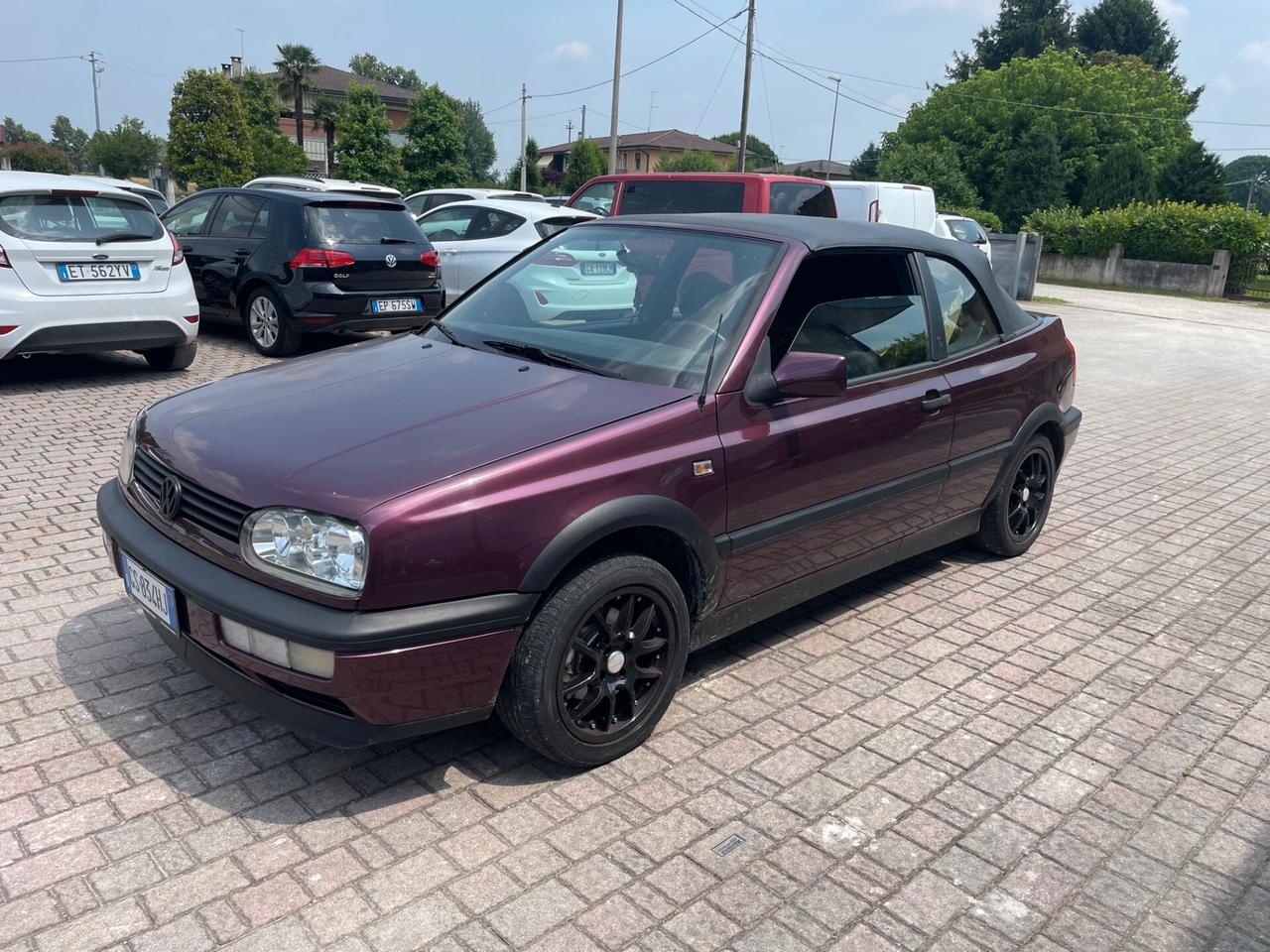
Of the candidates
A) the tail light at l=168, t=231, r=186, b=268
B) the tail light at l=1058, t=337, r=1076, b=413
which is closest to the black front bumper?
the tail light at l=1058, t=337, r=1076, b=413

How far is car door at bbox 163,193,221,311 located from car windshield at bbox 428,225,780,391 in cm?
713

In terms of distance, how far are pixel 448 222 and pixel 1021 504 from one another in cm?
868

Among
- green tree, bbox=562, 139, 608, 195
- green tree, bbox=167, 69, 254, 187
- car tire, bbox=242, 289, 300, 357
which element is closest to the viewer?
car tire, bbox=242, 289, 300, 357

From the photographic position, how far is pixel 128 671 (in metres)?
3.79

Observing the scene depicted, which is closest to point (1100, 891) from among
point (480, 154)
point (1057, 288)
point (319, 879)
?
point (319, 879)

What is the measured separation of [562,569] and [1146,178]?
46343 millimetres

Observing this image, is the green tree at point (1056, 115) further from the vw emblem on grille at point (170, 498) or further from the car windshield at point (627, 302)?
the vw emblem on grille at point (170, 498)

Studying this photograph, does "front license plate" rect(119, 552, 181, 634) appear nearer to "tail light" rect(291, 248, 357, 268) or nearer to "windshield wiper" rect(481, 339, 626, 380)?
"windshield wiper" rect(481, 339, 626, 380)

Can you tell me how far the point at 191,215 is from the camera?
1091 centimetres

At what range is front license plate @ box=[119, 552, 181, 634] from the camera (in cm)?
312

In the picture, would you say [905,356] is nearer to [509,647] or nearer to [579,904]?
[509,647]

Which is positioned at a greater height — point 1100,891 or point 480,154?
point 480,154

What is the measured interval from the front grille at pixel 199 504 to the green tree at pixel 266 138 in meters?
42.8

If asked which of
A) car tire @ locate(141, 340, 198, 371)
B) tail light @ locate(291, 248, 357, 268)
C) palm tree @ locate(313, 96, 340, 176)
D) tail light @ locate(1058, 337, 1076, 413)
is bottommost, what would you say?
car tire @ locate(141, 340, 198, 371)
